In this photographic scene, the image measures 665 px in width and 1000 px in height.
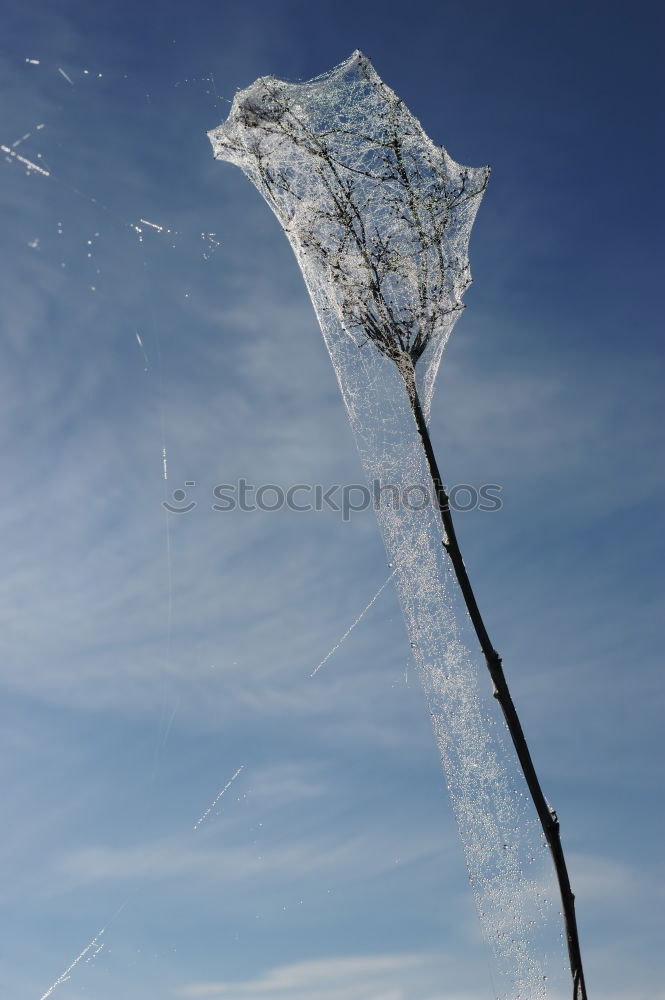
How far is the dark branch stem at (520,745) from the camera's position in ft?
16.5

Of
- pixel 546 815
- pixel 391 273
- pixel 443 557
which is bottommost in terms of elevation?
pixel 546 815

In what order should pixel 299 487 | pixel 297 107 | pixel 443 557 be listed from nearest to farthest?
pixel 443 557
pixel 297 107
pixel 299 487

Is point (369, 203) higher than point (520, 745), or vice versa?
point (369, 203)

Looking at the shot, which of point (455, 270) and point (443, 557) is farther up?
point (455, 270)

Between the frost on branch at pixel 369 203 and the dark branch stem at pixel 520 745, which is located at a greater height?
the frost on branch at pixel 369 203

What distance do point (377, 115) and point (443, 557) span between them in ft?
13.7

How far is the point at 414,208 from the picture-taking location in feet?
22.3

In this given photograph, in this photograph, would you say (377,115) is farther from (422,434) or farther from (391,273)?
(422,434)

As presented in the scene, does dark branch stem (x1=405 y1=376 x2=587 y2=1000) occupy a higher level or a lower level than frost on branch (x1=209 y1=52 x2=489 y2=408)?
lower

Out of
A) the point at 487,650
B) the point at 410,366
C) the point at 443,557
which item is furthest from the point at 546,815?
the point at 410,366

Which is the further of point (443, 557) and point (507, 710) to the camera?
point (443, 557)

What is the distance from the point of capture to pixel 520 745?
504 cm

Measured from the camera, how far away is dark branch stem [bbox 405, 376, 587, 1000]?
5.02 metres

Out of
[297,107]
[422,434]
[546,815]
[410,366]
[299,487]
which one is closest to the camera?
[546,815]
